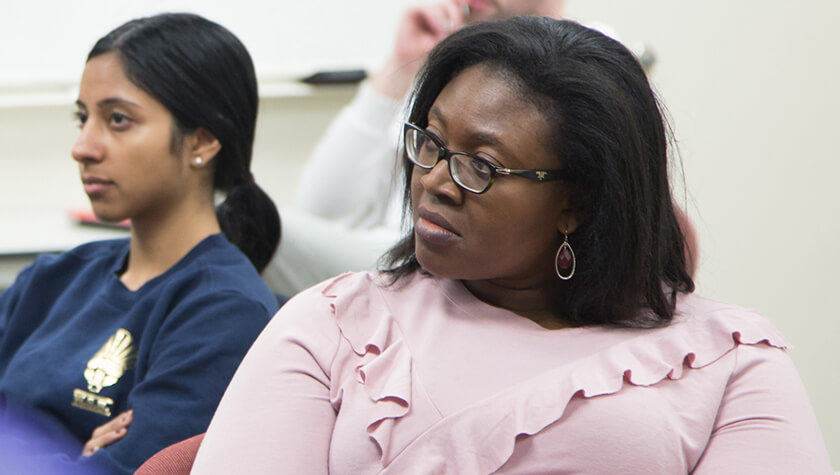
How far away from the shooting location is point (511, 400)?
1.05 metres

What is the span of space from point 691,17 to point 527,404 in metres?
2.46

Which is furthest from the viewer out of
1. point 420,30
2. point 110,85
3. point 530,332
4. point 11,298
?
point 420,30

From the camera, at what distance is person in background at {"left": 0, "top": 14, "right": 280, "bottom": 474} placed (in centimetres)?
134

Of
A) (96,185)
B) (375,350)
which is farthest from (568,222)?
(96,185)

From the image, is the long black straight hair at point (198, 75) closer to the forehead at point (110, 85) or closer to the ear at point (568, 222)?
the forehead at point (110, 85)

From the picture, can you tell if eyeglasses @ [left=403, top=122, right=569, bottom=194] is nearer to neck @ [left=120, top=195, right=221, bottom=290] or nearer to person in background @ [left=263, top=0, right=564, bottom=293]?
neck @ [left=120, top=195, right=221, bottom=290]

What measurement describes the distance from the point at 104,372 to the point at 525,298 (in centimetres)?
67

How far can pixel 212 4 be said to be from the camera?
3096 millimetres

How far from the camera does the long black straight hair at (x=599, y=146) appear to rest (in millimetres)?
1094

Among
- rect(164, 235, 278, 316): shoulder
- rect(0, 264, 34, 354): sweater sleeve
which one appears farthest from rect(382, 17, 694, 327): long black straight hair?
rect(0, 264, 34, 354): sweater sleeve

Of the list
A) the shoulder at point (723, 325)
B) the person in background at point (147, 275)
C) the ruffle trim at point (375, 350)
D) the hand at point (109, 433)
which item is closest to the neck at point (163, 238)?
the person in background at point (147, 275)

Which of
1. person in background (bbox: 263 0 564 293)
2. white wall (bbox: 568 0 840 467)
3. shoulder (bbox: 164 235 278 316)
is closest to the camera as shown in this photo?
shoulder (bbox: 164 235 278 316)

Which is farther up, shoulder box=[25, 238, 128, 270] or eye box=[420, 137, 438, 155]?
eye box=[420, 137, 438, 155]

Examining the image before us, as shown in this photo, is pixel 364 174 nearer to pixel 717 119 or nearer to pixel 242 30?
pixel 242 30
